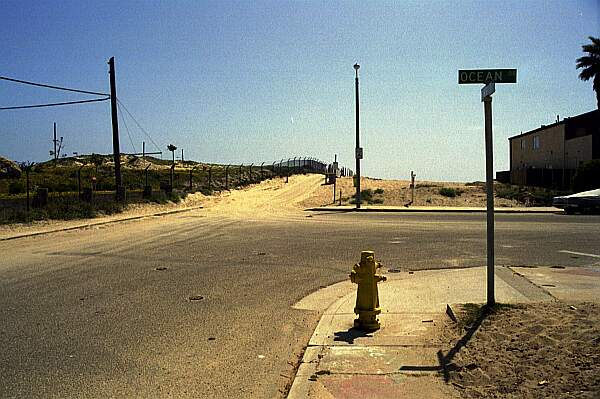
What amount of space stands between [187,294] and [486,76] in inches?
211

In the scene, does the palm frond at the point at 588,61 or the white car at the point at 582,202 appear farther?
the palm frond at the point at 588,61

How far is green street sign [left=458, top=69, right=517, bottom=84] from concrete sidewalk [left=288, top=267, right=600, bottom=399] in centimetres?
278

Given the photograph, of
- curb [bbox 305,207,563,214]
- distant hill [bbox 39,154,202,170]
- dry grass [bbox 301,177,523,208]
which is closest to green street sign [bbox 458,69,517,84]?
curb [bbox 305,207,563,214]

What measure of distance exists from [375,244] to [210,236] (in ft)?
17.9

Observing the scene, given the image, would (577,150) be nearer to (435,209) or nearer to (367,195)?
(367,195)

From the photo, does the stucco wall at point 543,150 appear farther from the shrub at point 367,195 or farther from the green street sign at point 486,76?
the green street sign at point 486,76

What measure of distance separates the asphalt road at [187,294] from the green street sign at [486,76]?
3.46 m

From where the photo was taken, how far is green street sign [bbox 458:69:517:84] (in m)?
6.49

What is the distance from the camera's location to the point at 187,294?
8945 mm

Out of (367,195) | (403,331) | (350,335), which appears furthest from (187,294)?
(367,195)

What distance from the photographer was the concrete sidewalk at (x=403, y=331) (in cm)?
494

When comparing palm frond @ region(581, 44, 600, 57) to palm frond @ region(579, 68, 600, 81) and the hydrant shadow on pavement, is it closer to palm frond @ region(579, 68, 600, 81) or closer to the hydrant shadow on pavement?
palm frond @ region(579, 68, 600, 81)

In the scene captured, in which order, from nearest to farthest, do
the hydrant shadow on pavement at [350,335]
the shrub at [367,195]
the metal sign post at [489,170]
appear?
the hydrant shadow on pavement at [350,335] → the metal sign post at [489,170] → the shrub at [367,195]

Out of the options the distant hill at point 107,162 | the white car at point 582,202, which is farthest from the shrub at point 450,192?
the distant hill at point 107,162
